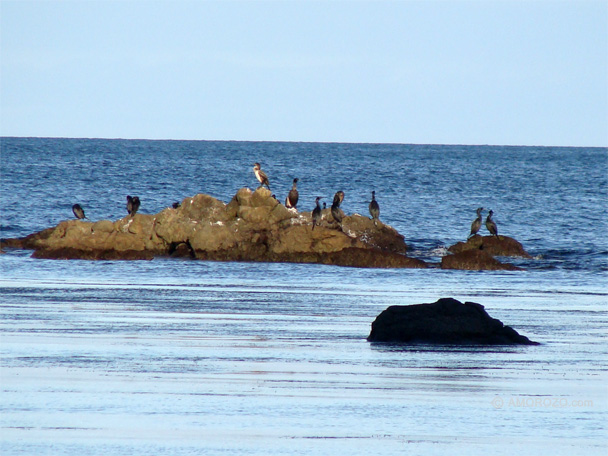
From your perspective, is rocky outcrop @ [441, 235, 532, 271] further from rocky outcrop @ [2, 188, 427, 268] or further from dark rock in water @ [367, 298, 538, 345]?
dark rock in water @ [367, 298, 538, 345]

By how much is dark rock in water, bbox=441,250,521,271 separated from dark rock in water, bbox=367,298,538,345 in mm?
13087

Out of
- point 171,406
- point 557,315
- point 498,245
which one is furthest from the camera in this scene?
point 498,245

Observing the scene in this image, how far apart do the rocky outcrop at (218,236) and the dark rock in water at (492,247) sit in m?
2.96

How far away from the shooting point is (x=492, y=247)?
31625mm

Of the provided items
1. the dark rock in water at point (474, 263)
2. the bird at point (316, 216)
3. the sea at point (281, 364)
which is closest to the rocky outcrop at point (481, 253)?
the dark rock in water at point (474, 263)

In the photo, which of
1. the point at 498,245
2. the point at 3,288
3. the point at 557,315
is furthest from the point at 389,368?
the point at 498,245

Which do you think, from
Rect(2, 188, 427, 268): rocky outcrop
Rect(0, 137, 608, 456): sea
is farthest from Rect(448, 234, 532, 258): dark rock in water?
Rect(2, 188, 427, 268): rocky outcrop

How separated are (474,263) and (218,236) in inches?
259

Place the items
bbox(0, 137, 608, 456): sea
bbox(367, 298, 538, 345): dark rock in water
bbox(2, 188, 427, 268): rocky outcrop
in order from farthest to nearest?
bbox(2, 188, 427, 268): rocky outcrop, bbox(367, 298, 538, 345): dark rock in water, bbox(0, 137, 608, 456): sea

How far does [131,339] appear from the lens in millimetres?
14109

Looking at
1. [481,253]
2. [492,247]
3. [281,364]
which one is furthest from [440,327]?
[492,247]

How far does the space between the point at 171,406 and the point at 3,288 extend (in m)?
11.6

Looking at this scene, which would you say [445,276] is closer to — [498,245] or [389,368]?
[498,245]

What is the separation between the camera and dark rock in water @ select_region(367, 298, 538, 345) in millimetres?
14430
